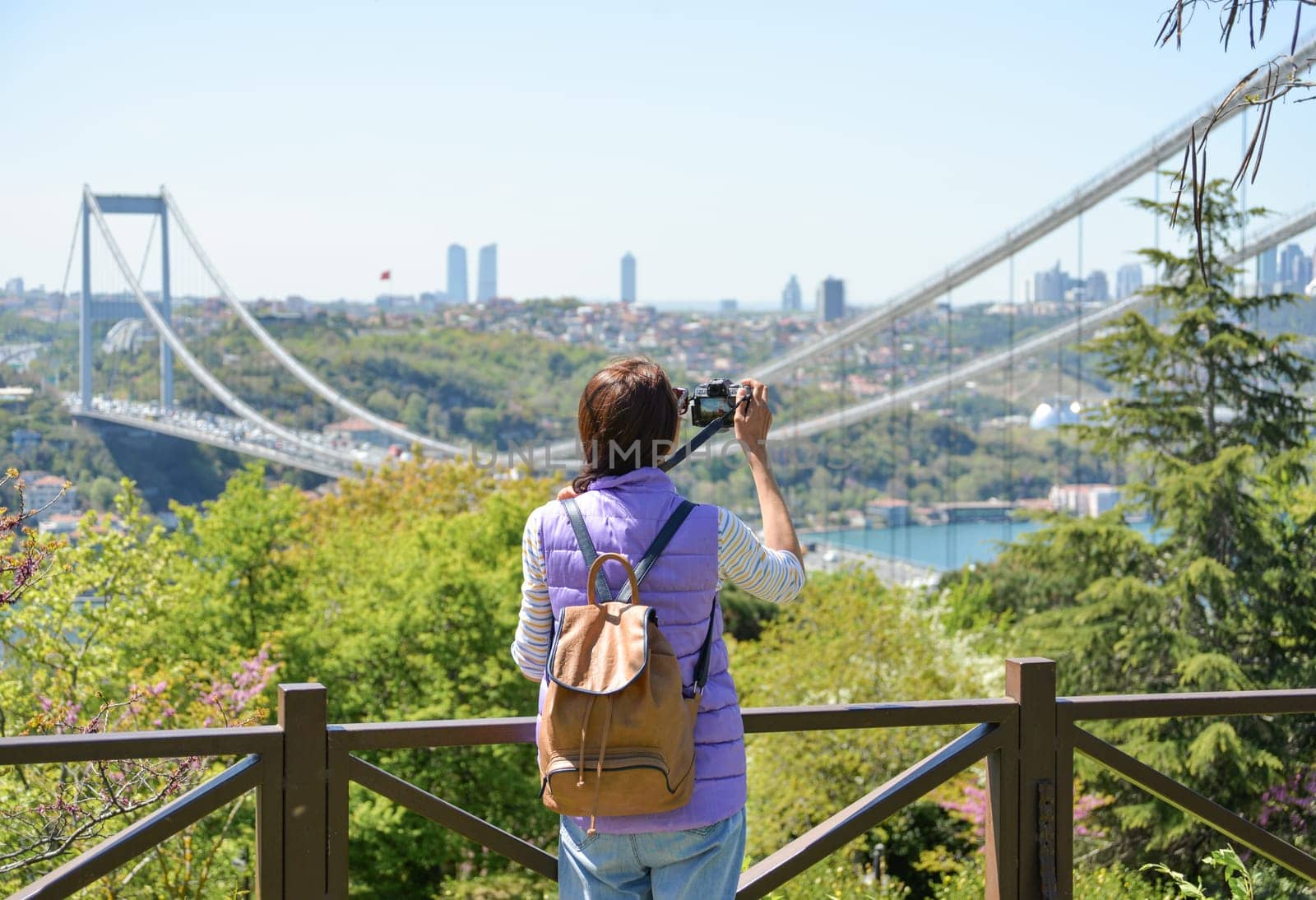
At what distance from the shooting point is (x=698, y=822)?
1552mm

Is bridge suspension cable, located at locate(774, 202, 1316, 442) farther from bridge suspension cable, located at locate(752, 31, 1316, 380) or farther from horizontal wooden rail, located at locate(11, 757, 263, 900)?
horizontal wooden rail, located at locate(11, 757, 263, 900)

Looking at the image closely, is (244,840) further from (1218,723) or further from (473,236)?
(473,236)

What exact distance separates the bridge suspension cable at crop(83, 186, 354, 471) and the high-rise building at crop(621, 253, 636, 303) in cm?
2799

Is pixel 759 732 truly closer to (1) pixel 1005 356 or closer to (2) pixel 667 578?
(2) pixel 667 578

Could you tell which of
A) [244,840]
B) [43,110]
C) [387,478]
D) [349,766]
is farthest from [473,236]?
[349,766]

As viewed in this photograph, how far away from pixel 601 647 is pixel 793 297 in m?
58.3

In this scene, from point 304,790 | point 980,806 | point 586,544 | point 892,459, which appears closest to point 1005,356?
point 892,459

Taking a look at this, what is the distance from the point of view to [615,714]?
148cm

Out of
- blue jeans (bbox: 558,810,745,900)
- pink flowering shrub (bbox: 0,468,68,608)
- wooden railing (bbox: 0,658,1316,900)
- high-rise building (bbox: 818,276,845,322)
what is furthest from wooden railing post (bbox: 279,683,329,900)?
high-rise building (bbox: 818,276,845,322)

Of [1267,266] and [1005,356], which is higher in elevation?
[1267,266]

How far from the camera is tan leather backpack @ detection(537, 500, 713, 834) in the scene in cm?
147

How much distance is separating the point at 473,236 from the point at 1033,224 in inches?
1492

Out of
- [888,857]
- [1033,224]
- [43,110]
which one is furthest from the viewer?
[43,110]

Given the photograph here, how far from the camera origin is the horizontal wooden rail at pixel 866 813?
77.4 inches
